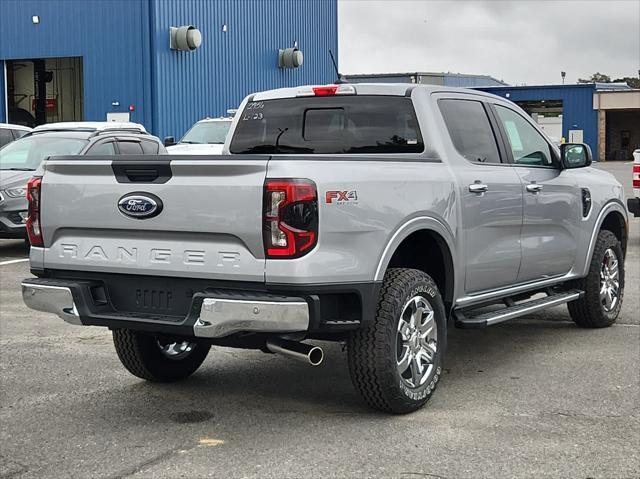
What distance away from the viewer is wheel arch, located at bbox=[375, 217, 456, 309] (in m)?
5.32

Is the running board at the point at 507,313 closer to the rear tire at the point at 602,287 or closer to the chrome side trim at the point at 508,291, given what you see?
the chrome side trim at the point at 508,291

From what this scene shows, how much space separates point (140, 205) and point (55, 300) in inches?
28.4

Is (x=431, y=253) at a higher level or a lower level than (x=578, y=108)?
lower

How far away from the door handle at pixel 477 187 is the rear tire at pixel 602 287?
6.61 ft

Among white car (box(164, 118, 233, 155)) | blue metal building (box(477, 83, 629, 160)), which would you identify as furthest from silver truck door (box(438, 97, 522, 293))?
blue metal building (box(477, 83, 629, 160))

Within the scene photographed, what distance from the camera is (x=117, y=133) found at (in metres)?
13.7

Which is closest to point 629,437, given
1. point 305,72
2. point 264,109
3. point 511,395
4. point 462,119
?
point 511,395

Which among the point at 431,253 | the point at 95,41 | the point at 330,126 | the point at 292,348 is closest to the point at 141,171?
the point at 292,348

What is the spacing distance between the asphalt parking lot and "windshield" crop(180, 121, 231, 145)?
10.8 meters

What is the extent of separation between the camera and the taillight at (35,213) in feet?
17.0

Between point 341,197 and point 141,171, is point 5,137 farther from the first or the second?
point 341,197

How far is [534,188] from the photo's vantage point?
6543mm

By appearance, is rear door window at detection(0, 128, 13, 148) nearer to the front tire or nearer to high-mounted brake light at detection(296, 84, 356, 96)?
high-mounted brake light at detection(296, 84, 356, 96)

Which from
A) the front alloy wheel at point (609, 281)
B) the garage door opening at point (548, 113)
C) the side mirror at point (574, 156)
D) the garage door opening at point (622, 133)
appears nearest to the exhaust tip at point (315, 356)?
the side mirror at point (574, 156)
